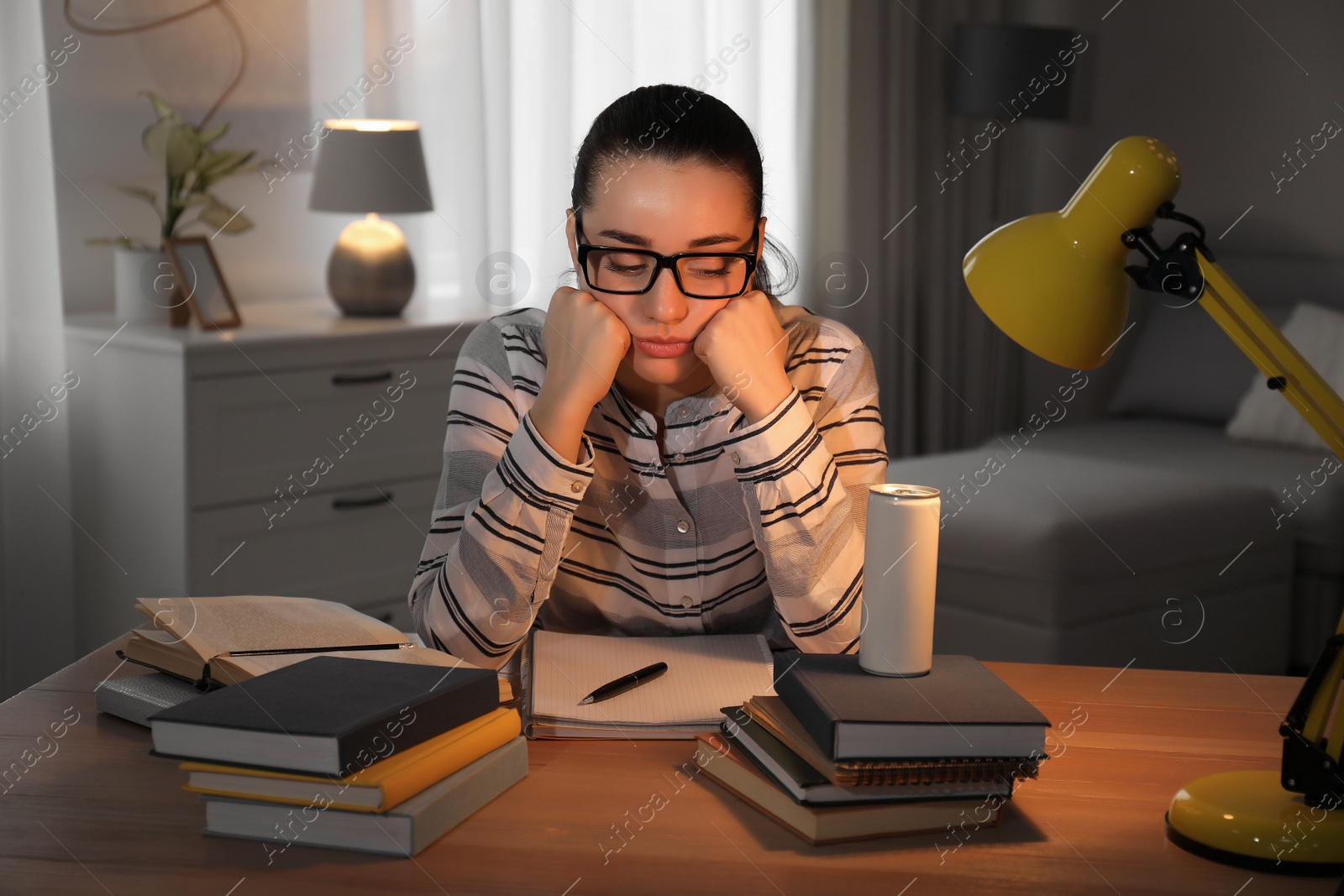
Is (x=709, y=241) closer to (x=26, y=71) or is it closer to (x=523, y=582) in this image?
(x=523, y=582)

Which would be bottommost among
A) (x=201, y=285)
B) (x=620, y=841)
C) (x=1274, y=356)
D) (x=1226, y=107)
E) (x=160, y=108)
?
(x=620, y=841)

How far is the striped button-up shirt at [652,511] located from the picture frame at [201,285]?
1.39 meters

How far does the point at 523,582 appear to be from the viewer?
1.25 m

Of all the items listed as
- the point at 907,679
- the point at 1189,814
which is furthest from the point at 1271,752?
the point at 907,679

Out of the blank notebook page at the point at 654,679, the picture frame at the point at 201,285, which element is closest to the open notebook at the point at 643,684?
the blank notebook page at the point at 654,679

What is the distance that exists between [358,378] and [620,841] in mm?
2041

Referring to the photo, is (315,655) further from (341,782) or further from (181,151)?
(181,151)

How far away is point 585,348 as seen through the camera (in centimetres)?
127

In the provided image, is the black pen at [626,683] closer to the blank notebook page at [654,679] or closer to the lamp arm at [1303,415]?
the blank notebook page at [654,679]

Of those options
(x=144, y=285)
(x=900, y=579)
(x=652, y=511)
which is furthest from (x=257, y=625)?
(x=144, y=285)

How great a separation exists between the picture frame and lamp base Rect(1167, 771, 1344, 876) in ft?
7.50

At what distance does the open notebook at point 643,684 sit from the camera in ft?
3.41

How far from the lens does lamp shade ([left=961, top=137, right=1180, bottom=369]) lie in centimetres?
88

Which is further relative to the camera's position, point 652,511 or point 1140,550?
point 1140,550
